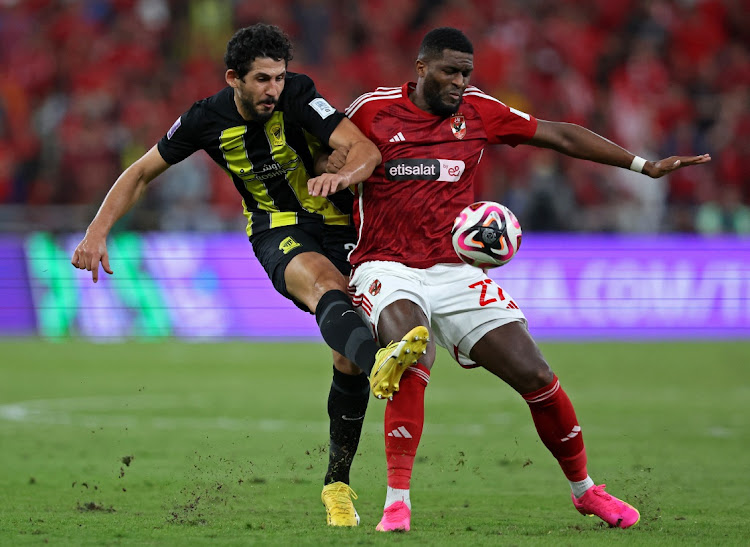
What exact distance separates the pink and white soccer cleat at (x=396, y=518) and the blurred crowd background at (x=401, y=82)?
1125 cm

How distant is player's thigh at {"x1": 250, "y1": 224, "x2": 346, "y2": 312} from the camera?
607 cm

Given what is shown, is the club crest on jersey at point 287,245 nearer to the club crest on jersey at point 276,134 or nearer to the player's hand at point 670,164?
the club crest on jersey at point 276,134

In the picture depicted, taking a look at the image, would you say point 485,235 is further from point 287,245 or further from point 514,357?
point 287,245

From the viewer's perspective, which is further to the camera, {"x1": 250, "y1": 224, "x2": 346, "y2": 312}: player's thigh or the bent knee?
{"x1": 250, "y1": 224, "x2": 346, "y2": 312}: player's thigh

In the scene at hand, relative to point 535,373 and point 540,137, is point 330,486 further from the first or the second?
point 540,137

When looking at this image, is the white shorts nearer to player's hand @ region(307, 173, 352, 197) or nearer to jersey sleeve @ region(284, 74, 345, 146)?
player's hand @ region(307, 173, 352, 197)

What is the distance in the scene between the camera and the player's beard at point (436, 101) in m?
6.07

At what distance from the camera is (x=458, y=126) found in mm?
6207

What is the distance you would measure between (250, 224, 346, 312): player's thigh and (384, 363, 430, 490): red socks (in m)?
0.75

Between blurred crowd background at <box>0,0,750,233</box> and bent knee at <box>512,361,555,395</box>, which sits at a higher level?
blurred crowd background at <box>0,0,750,233</box>

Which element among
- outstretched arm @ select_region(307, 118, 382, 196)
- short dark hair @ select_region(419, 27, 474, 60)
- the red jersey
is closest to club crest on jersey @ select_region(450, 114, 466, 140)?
the red jersey

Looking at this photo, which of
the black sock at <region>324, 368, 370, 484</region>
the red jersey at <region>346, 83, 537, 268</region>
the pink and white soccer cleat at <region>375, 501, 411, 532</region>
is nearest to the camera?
the pink and white soccer cleat at <region>375, 501, 411, 532</region>

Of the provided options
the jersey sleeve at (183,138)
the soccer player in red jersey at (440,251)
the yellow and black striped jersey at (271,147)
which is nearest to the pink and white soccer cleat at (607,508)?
the soccer player in red jersey at (440,251)

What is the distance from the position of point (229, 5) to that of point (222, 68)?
1.64m
